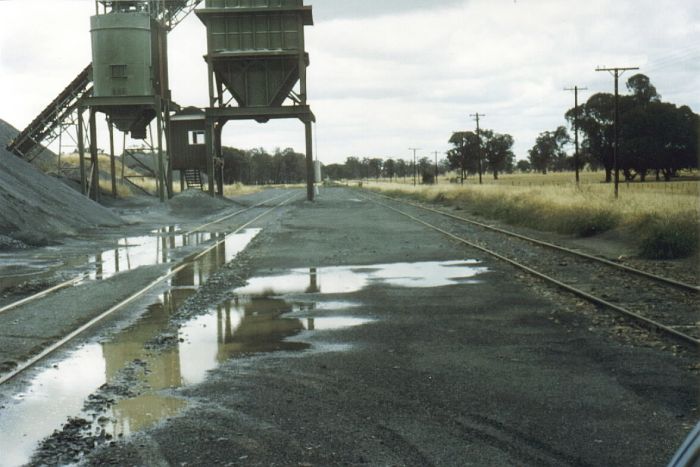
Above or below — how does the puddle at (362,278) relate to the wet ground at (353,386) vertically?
above

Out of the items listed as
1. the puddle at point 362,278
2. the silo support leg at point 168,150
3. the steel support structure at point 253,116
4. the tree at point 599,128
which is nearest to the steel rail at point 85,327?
the puddle at point 362,278

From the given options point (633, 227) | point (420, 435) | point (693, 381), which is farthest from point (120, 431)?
point (633, 227)

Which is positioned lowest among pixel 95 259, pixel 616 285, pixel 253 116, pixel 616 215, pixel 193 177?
pixel 616 285

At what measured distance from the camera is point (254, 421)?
5680 millimetres

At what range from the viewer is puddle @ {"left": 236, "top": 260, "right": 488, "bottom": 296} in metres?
12.8

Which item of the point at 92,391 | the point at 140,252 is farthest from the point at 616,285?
the point at 140,252

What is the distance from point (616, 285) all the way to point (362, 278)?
443cm

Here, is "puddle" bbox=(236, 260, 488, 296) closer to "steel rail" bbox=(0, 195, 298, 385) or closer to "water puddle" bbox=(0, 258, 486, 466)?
"water puddle" bbox=(0, 258, 486, 466)

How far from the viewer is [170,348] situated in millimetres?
8398

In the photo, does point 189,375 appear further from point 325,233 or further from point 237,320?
point 325,233

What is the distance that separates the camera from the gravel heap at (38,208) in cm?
2253

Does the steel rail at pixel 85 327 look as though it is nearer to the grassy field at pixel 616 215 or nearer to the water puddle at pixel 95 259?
the water puddle at pixel 95 259

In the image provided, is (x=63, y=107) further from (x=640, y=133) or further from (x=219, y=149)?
(x=640, y=133)

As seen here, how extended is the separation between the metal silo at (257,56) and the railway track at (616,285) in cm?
2512
